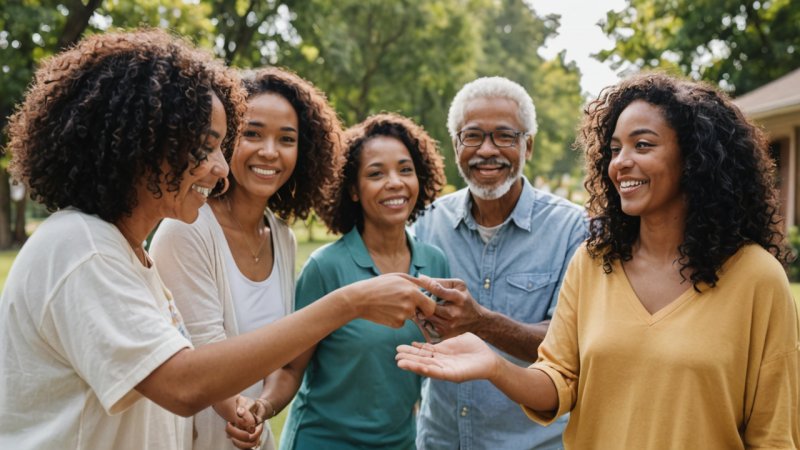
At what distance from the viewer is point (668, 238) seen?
8.70ft

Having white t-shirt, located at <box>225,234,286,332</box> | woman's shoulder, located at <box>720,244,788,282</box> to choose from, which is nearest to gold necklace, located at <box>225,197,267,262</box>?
white t-shirt, located at <box>225,234,286,332</box>

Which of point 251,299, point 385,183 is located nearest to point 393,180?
point 385,183

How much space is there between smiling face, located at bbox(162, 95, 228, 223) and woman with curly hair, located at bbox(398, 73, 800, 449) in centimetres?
92

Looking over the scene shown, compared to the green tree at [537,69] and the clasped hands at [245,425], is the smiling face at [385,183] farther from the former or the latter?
the green tree at [537,69]

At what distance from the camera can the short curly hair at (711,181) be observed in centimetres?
248

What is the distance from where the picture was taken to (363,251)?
349 cm

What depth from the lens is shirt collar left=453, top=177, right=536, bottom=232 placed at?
3814 mm

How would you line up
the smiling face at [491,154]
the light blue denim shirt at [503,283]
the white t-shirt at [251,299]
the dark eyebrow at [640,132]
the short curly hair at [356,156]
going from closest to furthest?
the dark eyebrow at [640,132], the white t-shirt at [251,299], the light blue denim shirt at [503,283], the short curly hair at [356,156], the smiling face at [491,154]

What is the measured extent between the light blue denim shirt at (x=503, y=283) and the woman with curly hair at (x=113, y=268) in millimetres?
1379

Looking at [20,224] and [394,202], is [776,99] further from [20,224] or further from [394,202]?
[20,224]

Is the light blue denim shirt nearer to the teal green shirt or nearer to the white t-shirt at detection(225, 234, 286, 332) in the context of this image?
the teal green shirt

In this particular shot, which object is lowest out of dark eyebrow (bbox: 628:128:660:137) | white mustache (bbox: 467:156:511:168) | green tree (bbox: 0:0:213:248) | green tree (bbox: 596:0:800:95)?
white mustache (bbox: 467:156:511:168)

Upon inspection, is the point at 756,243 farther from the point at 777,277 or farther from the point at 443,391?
the point at 443,391

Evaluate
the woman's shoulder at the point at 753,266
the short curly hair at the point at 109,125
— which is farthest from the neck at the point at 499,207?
the short curly hair at the point at 109,125
